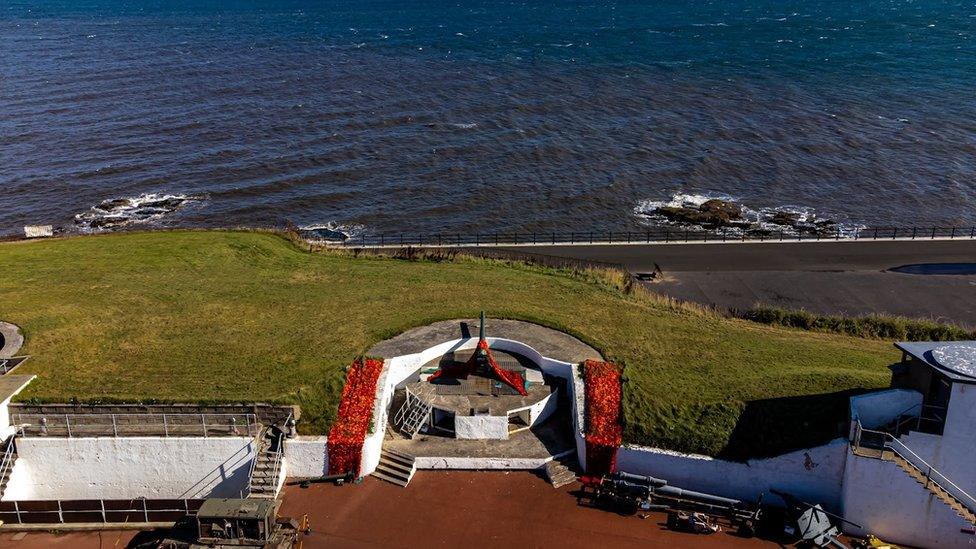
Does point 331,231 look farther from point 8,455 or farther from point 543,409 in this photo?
point 8,455

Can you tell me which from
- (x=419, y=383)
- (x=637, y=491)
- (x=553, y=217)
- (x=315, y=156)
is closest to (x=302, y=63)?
(x=315, y=156)

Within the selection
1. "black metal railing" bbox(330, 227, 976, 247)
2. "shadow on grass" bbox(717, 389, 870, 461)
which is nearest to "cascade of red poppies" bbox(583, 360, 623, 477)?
"shadow on grass" bbox(717, 389, 870, 461)

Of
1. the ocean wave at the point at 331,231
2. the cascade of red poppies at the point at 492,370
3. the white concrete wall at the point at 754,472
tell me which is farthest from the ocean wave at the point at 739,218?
the white concrete wall at the point at 754,472

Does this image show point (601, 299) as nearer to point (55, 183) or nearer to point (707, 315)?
point (707, 315)

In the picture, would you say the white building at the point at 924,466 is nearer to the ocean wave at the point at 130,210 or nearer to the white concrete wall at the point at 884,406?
the white concrete wall at the point at 884,406

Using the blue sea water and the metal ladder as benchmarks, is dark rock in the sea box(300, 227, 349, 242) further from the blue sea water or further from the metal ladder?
the metal ladder

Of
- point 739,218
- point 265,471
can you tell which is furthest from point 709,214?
point 265,471

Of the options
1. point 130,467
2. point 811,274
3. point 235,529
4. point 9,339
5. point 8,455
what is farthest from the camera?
point 811,274

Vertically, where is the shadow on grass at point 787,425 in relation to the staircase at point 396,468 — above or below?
above
